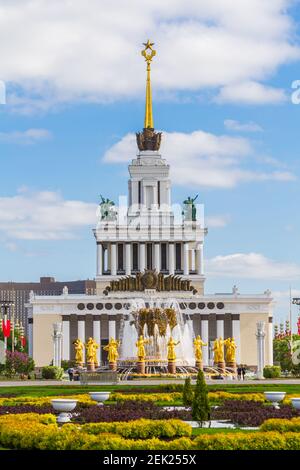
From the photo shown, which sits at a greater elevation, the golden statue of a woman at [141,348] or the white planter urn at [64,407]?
the golden statue of a woman at [141,348]

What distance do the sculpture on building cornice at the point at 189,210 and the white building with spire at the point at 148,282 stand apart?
0.10 m

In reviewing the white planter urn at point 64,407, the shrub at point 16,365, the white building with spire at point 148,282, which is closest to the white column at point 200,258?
the white building with spire at point 148,282

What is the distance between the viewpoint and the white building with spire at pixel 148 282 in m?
100

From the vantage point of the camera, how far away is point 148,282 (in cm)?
10188

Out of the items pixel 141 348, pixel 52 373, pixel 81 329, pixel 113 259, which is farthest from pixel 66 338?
pixel 141 348

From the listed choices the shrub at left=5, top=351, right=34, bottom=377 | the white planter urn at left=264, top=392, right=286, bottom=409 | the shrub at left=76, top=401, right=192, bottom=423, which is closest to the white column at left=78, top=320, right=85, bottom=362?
the shrub at left=5, top=351, right=34, bottom=377

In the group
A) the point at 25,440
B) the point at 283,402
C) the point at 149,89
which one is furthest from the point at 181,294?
the point at 25,440

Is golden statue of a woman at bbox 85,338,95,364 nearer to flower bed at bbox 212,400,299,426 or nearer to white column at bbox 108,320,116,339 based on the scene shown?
flower bed at bbox 212,400,299,426

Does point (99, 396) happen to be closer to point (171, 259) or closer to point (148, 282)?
point (148, 282)

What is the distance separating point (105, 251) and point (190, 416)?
8219cm

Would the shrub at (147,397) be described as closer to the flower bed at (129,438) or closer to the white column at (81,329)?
the flower bed at (129,438)

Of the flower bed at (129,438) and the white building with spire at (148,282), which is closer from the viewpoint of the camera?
the flower bed at (129,438)
